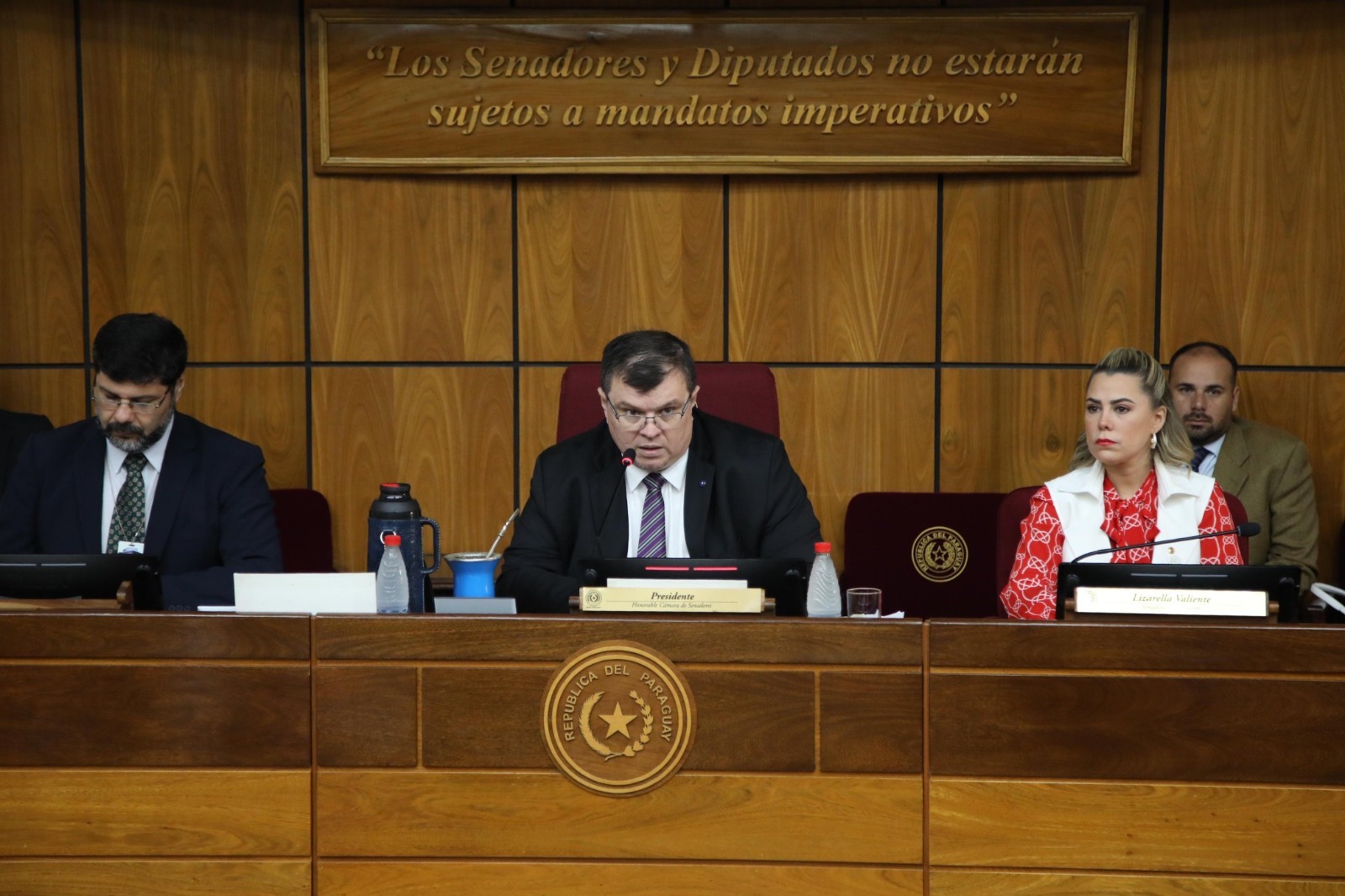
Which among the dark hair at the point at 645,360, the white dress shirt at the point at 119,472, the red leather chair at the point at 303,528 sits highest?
the dark hair at the point at 645,360

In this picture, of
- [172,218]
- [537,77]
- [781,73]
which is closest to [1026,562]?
[781,73]

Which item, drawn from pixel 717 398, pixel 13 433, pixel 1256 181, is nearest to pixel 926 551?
pixel 717 398

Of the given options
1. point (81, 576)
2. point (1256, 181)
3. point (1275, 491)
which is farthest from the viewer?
point (1256, 181)

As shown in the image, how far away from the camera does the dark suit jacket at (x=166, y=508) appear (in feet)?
9.36

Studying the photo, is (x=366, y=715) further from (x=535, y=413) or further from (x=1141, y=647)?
(x=535, y=413)

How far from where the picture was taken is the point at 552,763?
2.03m

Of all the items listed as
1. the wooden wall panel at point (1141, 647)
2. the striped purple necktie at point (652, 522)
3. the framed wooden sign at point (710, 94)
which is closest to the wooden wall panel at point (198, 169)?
the framed wooden sign at point (710, 94)

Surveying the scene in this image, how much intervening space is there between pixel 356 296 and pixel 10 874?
2.24 m

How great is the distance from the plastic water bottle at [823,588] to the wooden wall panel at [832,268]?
1.90 metres

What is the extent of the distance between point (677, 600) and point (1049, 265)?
230 centimetres

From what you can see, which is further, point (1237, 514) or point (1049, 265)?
point (1049, 265)

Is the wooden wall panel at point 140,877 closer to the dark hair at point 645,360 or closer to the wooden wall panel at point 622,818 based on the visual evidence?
the wooden wall panel at point 622,818

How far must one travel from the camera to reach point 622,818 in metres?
2.01

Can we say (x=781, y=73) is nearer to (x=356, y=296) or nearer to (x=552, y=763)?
(x=356, y=296)
